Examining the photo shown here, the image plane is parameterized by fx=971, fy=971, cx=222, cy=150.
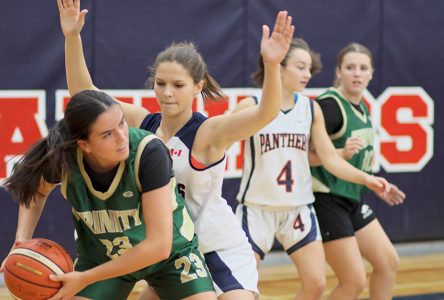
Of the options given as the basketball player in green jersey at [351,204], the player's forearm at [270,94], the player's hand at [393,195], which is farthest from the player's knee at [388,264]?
the player's forearm at [270,94]

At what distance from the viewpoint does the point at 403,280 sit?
7652mm

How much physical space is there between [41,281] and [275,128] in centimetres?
223

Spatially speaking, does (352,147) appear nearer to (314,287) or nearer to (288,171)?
(288,171)

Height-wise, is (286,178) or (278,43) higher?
(278,43)

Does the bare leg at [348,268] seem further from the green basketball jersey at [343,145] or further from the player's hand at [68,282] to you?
the player's hand at [68,282]

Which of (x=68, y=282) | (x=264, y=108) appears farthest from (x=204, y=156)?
(x=68, y=282)

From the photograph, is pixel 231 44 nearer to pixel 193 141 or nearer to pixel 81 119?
pixel 193 141

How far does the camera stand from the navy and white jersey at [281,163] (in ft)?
18.8

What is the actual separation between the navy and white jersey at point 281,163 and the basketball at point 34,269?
1935 mm

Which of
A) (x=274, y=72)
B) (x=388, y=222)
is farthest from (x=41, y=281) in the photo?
(x=388, y=222)

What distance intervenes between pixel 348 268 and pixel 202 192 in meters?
1.67

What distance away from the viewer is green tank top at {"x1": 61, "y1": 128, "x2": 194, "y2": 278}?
3.94m

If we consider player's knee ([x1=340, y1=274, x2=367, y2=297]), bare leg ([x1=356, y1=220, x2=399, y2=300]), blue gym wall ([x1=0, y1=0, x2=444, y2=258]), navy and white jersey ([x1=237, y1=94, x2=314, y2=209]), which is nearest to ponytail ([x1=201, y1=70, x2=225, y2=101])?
navy and white jersey ([x1=237, y1=94, x2=314, y2=209])

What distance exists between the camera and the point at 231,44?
7930mm
